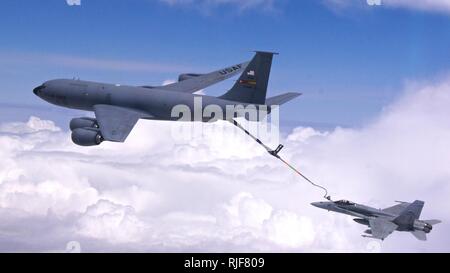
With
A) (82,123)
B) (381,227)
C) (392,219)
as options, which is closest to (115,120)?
(82,123)

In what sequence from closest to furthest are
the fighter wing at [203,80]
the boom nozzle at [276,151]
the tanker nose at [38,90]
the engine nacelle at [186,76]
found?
the boom nozzle at [276,151] → the tanker nose at [38,90] → the fighter wing at [203,80] → the engine nacelle at [186,76]

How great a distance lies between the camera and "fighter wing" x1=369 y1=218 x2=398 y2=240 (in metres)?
46.4

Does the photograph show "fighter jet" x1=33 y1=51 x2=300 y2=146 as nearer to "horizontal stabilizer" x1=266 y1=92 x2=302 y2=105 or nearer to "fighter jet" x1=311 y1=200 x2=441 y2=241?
"horizontal stabilizer" x1=266 y1=92 x2=302 y2=105

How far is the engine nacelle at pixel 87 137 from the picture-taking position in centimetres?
5403

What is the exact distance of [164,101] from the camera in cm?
5916

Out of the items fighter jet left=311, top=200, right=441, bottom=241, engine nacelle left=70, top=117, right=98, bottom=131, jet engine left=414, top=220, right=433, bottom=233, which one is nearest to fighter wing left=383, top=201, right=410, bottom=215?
fighter jet left=311, top=200, right=441, bottom=241

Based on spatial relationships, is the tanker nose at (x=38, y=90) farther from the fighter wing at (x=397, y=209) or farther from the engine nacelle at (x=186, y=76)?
the fighter wing at (x=397, y=209)

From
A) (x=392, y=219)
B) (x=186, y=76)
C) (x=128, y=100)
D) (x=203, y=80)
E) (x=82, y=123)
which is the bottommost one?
(x=392, y=219)

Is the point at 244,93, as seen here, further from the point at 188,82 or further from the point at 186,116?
the point at 188,82

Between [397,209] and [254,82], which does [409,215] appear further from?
[254,82]

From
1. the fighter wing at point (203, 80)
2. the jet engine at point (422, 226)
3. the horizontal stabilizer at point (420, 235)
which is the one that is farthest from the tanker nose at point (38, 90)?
the horizontal stabilizer at point (420, 235)

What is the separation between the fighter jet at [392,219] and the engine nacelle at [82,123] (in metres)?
24.5

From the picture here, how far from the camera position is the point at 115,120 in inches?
2256

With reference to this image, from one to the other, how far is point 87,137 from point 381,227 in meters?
26.8
